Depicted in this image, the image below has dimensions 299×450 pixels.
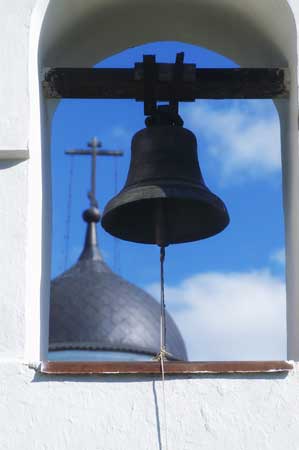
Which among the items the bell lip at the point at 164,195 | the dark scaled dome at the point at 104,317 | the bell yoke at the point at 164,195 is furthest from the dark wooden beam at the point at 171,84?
the dark scaled dome at the point at 104,317

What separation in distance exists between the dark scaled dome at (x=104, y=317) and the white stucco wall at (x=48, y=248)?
39.3 ft

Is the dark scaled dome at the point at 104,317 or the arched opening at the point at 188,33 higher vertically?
the dark scaled dome at the point at 104,317

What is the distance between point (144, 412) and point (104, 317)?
1344cm

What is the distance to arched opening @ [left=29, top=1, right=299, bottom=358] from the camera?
366cm

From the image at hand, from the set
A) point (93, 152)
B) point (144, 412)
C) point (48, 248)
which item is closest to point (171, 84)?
point (48, 248)

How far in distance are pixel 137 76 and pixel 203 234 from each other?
58cm

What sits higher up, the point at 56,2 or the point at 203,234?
the point at 56,2

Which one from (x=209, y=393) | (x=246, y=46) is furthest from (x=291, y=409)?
(x=246, y=46)

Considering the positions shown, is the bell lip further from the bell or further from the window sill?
the window sill

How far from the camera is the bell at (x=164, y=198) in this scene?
12.3ft

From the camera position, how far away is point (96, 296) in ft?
55.6

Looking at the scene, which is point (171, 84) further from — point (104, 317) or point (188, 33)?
point (104, 317)

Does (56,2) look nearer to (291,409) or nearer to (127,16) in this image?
(127,16)

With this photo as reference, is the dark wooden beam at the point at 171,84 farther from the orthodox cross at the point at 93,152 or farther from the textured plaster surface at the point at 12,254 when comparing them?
the orthodox cross at the point at 93,152
